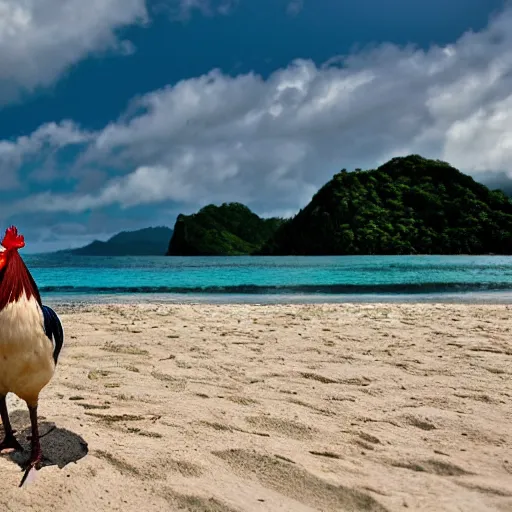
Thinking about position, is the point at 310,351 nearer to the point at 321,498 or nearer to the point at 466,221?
the point at 321,498

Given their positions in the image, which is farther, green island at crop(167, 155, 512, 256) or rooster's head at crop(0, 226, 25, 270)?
green island at crop(167, 155, 512, 256)

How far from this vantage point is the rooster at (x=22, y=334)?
2799 mm

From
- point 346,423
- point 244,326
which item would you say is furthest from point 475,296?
point 346,423

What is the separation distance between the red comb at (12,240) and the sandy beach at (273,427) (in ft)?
4.63

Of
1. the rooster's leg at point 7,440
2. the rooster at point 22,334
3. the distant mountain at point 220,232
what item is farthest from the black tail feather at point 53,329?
the distant mountain at point 220,232

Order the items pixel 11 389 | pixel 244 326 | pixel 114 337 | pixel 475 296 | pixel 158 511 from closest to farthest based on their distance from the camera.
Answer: pixel 158 511, pixel 11 389, pixel 114 337, pixel 244 326, pixel 475 296

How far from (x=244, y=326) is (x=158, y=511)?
6284 mm

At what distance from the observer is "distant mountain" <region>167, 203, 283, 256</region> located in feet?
487

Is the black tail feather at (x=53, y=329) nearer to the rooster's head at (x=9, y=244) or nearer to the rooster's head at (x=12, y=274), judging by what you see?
the rooster's head at (x=12, y=274)

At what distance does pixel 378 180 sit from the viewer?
119312 millimetres

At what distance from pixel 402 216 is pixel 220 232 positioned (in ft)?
225

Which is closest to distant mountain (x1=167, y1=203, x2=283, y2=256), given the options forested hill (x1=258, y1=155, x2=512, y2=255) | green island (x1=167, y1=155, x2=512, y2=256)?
green island (x1=167, y1=155, x2=512, y2=256)

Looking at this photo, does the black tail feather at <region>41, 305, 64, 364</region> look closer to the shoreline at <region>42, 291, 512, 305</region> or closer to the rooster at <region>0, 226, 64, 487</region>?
the rooster at <region>0, 226, 64, 487</region>

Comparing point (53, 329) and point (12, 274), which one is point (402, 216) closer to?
point (53, 329)
